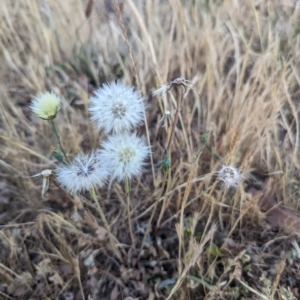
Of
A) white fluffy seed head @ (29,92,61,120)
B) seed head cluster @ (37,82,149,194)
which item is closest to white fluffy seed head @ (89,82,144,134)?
seed head cluster @ (37,82,149,194)

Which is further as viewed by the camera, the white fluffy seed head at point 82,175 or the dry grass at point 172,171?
the dry grass at point 172,171

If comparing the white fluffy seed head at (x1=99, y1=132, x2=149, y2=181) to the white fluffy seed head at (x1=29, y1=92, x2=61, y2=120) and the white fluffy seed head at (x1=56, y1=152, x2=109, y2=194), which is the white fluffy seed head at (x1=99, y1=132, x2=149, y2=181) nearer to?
the white fluffy seed head at (x1=56, y1=152, x2=109, y2=194)

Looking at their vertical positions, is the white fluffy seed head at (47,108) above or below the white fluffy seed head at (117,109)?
above

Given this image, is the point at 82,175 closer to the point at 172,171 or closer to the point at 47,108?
the point at 47,108

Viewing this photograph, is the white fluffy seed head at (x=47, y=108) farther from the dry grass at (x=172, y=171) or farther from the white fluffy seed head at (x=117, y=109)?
the dry grass at (x=172, y=171)

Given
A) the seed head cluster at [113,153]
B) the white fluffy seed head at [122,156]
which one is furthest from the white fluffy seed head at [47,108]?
the white fluffy seed head at [122,156]

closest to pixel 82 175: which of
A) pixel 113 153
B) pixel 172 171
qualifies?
pixel 113 153

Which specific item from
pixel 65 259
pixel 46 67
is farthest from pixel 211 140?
pixel 46 67
